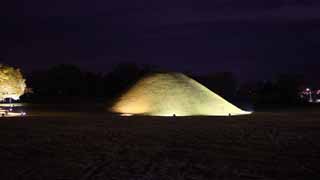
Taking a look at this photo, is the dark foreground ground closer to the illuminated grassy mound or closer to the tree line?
the illuminated grassy mound

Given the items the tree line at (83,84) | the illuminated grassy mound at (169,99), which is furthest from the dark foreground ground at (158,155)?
the tree line at (83,84)

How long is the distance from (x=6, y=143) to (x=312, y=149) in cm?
1126

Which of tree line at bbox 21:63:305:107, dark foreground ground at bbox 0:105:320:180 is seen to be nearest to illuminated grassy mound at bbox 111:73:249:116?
dark foreground ground at bbox 0:105:320:180

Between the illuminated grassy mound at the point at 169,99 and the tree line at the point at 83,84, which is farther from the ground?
the tree line at the point at 83,84

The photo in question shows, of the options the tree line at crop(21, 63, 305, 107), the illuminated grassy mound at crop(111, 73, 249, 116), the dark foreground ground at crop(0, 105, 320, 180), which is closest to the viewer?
the dark foreground ground at crop(0, 105, 320, 180)

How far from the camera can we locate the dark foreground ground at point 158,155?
11523 mm

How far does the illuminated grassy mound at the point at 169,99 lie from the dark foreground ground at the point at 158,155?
60.8 ft

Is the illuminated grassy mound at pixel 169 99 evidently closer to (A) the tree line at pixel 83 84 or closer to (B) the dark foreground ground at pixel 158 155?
(B) the dark foreground ground at pixel 158 155

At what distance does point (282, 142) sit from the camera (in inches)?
724

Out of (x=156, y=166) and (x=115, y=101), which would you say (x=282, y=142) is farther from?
(x=115, y=101)

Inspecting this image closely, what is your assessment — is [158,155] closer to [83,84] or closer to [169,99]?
[169,99]

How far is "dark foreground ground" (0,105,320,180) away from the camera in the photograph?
11.5m

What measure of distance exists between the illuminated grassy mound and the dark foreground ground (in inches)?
729

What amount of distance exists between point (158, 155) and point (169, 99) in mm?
27463
